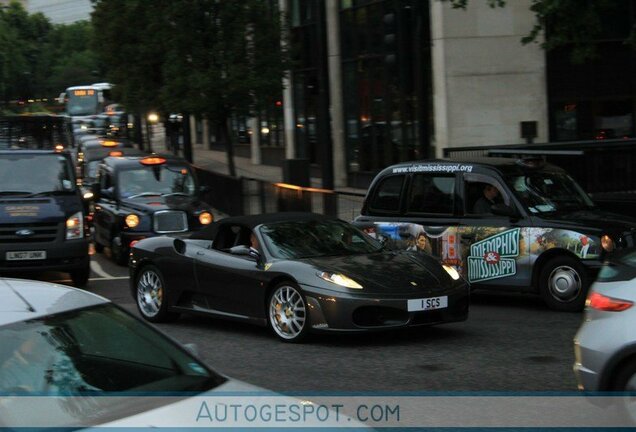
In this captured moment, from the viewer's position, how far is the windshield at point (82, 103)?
6094 centimetres

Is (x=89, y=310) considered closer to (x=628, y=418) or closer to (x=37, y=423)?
(x=37, y=423)

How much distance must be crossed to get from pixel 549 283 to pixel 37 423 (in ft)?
27.5

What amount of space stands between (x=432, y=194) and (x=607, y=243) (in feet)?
8.20

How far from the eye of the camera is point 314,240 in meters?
10.3

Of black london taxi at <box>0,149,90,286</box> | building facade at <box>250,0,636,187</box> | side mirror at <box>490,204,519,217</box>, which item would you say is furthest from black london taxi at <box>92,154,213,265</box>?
side mirror at <box>490,204,519,217</box>

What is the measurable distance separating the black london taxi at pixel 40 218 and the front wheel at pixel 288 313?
562 cm

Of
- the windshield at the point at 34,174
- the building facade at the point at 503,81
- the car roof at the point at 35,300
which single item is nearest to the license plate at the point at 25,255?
the windshield at the point at 34,174

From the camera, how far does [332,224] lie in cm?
1085

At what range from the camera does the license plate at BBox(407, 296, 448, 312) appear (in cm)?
920

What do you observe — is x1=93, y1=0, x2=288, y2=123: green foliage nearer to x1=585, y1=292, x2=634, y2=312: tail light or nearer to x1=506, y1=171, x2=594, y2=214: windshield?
x1=506, y1=171, x2=594, y2=214: windshield

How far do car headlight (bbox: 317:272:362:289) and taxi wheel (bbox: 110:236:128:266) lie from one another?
8.69 metres

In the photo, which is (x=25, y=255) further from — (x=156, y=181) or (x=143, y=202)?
(x=156, y=181)

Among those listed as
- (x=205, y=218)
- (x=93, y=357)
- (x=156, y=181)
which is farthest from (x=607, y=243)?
(x=156, y=181)

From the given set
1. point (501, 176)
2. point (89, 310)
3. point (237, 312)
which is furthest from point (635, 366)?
point (501, 176)
